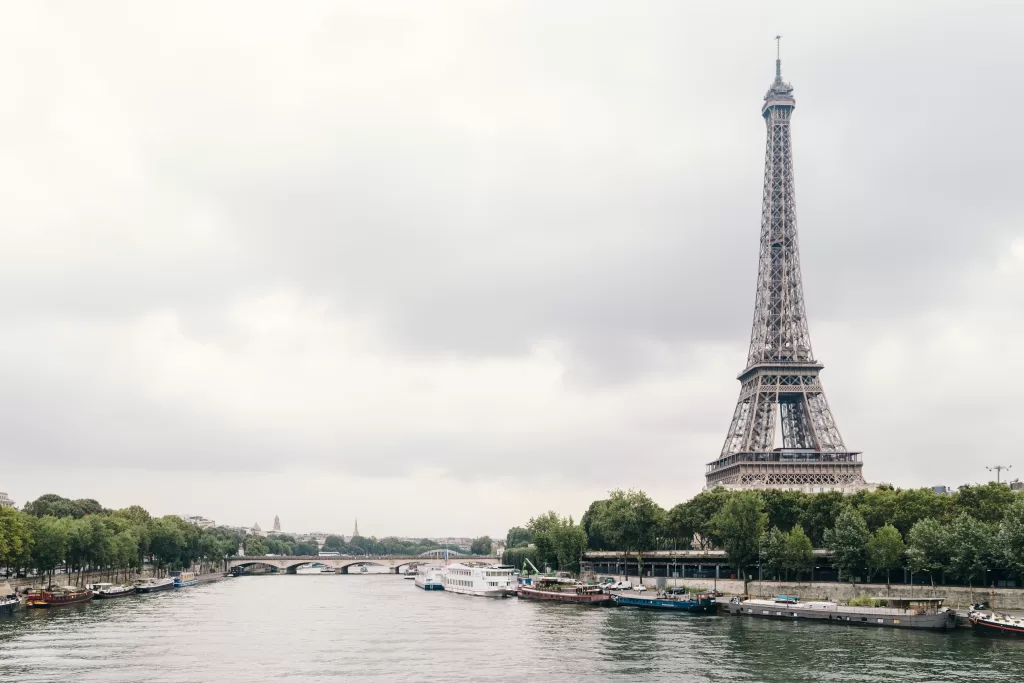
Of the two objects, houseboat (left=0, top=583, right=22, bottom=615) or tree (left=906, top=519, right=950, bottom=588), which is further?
houseboat (left=0, top=583, right=22, bottom=615)

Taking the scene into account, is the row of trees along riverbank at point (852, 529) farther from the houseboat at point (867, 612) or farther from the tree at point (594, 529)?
the tree at point (594, 529)

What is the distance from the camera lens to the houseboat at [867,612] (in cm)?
7562

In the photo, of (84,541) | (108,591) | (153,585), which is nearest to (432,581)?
(153,585)

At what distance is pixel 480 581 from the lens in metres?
143

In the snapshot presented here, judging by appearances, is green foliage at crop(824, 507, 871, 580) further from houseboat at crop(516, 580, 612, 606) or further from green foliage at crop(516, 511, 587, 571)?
green foliage at crop(516, 511, 587, 571)

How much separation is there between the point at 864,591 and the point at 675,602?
2026cm

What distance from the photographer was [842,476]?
136 meters

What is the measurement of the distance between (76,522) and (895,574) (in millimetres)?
110694

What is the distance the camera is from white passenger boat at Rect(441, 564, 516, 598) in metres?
137

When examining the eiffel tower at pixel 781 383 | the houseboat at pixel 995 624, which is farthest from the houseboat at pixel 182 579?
the houseboat at pixel 995 624

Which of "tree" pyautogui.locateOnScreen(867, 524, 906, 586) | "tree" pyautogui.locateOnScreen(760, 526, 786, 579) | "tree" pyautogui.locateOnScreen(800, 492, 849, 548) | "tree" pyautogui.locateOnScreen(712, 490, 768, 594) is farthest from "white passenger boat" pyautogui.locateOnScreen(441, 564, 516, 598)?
"tree" pyautogui.locateOnScreen(867, 524, 906, 586)

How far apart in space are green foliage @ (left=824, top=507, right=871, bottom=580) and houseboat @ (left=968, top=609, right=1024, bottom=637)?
21293 millimetres

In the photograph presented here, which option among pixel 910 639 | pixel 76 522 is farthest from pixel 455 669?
pixel 76 522

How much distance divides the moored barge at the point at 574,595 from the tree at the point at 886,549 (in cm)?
3233
